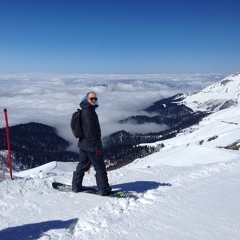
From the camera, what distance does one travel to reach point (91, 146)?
820 centimetres

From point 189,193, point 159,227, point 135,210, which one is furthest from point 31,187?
point 189,193

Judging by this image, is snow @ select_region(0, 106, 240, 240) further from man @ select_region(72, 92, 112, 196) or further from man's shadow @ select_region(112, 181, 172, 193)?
man @ select_region(72, 92, 112, 196)

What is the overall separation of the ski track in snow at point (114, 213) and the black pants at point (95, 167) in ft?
1.43

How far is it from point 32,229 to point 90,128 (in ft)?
10.5

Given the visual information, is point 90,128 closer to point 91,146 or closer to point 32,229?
point 91,146

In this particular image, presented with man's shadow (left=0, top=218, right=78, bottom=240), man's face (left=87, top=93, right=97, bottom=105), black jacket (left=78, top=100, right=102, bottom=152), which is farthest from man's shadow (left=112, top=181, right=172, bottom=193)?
man's face (left=87, top=93, right=97, bottom=105)

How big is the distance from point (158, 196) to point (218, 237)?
284cm

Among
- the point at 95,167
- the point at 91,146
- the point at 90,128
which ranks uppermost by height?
the point at 90,128

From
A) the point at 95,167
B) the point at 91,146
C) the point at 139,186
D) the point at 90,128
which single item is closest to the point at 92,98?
the point at 90,128

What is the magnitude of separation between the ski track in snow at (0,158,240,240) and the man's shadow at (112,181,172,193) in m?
0.08

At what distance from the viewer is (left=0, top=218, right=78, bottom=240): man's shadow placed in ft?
18.5

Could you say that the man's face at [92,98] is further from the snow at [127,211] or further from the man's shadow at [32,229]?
the man's shadow at [32,229]

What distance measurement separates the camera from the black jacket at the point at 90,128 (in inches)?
313

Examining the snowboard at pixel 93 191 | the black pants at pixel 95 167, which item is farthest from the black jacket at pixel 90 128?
the snowboard at pixel 93 191
